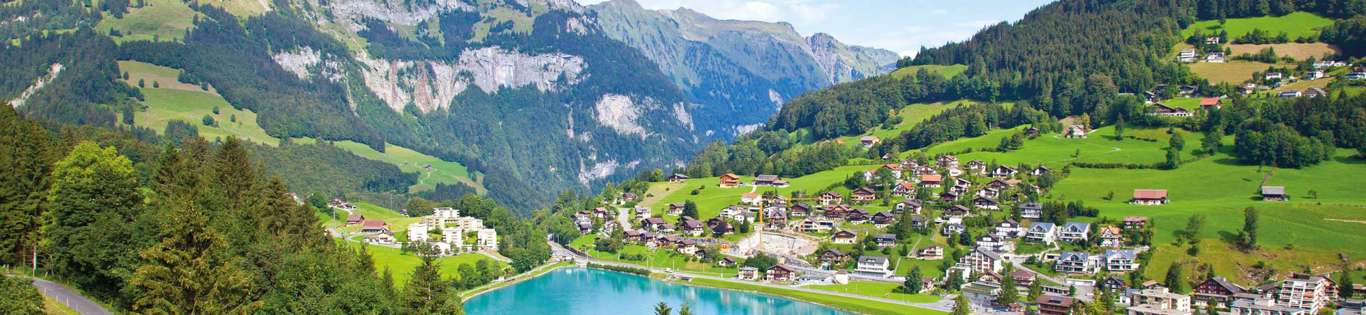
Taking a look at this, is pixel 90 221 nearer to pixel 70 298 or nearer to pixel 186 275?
pixel 70 298

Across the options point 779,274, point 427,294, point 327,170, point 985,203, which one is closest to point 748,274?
point 779,274

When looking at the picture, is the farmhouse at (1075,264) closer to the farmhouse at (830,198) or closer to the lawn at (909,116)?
the farmhouse at (830,198)

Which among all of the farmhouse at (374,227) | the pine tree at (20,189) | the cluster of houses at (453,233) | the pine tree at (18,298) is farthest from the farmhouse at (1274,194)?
the pine tree at (18,298)

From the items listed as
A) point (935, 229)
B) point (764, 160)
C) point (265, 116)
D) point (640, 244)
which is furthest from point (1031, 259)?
point (265, 116)

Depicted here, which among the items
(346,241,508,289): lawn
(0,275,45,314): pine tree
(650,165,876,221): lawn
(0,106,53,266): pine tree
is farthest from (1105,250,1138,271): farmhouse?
(0,275,45,314): pine tree

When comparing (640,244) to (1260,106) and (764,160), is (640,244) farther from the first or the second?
(1260,106)

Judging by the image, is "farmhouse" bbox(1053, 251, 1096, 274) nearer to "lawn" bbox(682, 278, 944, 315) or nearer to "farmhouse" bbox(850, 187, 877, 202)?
"lawn" bbox(682, 278, 944, 315)
